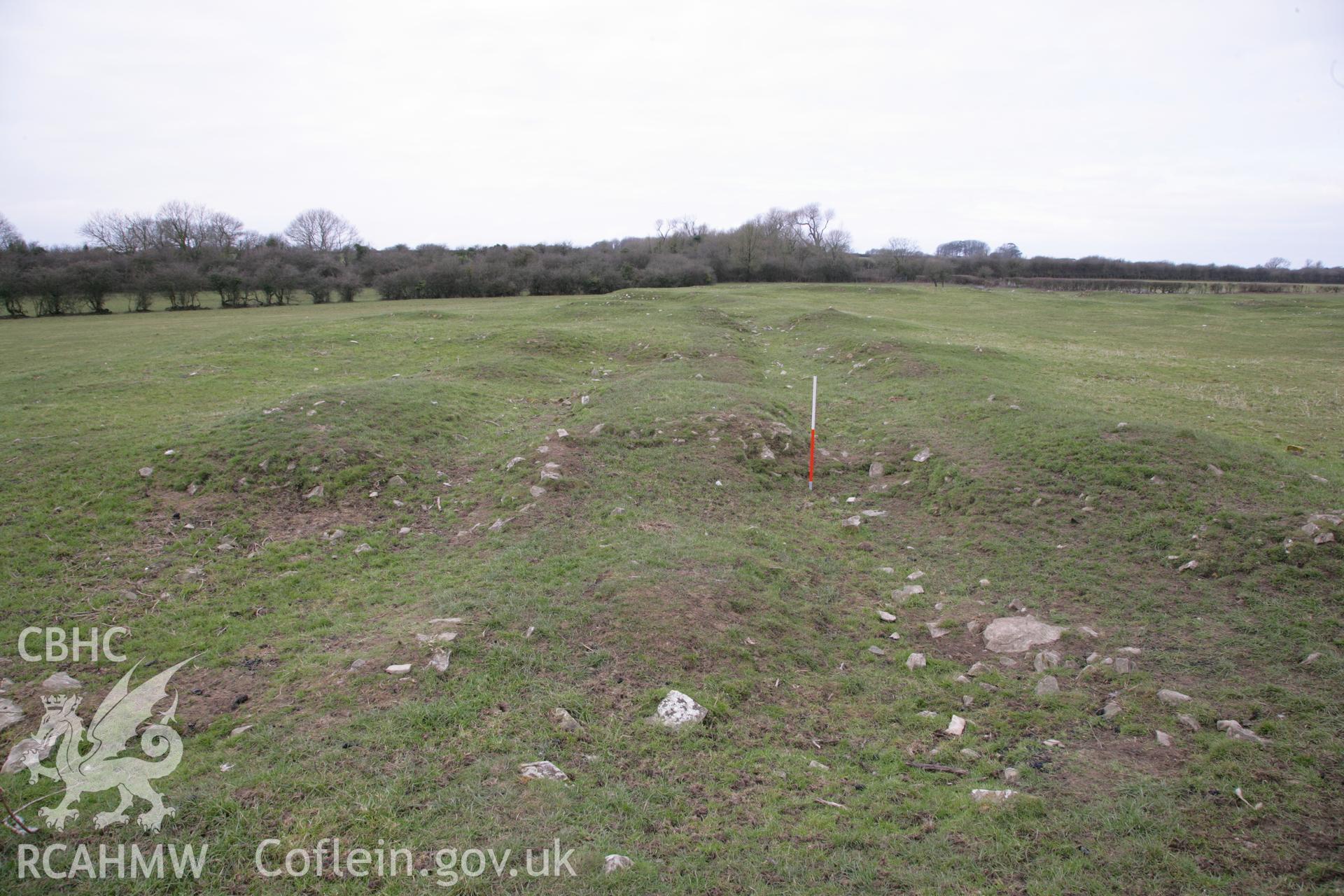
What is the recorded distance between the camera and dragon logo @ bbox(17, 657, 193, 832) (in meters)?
4.34

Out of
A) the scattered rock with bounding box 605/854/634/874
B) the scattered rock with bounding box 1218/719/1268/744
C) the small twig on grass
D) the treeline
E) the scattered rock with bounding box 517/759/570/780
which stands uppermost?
the treeline

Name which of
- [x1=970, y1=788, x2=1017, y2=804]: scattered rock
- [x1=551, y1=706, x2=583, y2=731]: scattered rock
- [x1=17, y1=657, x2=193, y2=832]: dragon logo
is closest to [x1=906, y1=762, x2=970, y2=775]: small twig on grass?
[x1=970, y1=788, x2=1017, y2=804]: scattered rock

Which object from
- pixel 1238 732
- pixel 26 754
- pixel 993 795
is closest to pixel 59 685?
pixel 26 754

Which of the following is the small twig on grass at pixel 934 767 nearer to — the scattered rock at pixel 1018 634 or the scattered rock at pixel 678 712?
the scattered rock at pixel 678 712

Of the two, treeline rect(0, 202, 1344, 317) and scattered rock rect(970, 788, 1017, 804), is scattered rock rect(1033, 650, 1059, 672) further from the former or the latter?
treeline rect(0, 202, 1344, 317)

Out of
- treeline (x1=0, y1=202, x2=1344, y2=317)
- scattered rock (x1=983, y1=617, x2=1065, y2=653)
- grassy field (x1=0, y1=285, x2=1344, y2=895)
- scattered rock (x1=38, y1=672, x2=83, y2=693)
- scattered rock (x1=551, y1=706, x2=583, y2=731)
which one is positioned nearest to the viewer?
grassy field (x1=0, y1=285, x2=1344, y2=895)

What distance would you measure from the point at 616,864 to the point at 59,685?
5733 mm

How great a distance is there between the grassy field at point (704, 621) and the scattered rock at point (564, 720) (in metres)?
0.11

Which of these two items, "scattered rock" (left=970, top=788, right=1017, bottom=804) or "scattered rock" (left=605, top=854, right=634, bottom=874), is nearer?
"scattered rock" (left=605, top=854, right=634, bottom=874)

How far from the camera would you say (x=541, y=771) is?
4.73m

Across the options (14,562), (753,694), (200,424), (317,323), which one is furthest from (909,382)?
(317,323)

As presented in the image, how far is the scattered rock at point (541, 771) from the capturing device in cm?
466

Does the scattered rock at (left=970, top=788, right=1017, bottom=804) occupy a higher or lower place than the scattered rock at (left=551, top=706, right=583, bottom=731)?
lower

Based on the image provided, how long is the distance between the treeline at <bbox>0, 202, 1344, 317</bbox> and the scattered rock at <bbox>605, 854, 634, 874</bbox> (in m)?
61.0
